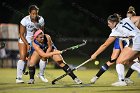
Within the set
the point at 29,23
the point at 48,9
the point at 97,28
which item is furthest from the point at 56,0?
the point at 29,23

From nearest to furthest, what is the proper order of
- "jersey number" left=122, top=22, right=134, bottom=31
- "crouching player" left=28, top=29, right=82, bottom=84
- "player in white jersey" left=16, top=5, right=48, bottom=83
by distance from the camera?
"jersey number" left=122, top=22, right=134, bottom=31, "crouching player" left=28, top=29, right=82, bottom=84, "player in white jersey" left=16, top=5, right=48, bottom=83

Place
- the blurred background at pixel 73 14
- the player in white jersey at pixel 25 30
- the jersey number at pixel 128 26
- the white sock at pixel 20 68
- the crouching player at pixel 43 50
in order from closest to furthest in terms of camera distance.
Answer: the jersey number at pixel 128 26 < the crouching player at pixel 43 50 < the player in white jersey at pixel 25 30 < the white sock at pixel 20 68 < the blurred background at pixel 73 14

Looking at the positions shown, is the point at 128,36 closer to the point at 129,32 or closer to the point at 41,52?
the point at 129,32

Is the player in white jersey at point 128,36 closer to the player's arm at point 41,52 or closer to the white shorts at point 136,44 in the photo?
the white shorts at point 136,44

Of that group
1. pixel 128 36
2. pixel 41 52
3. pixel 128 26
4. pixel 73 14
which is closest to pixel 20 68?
pixel 41 52

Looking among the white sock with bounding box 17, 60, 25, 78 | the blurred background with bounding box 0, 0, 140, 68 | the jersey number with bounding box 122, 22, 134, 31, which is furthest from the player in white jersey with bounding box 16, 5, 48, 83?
the blurred background with bounding box 0, 0, 140, 68

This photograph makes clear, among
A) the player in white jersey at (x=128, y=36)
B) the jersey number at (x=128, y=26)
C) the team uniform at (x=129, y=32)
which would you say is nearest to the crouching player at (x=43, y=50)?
the player in white jersey at (x=128, y=36)

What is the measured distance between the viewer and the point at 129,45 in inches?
481

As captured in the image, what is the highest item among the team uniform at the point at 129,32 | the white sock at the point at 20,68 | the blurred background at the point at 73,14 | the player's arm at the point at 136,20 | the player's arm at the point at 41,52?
the blurred background at the point at 73,14

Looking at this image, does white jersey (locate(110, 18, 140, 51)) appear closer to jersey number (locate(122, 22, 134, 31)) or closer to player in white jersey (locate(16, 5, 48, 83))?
jersey number (locate(122, 22, 134, 31))

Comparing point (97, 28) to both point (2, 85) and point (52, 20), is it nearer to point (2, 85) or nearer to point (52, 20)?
point (52, 20)

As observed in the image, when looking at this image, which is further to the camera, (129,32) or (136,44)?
(129,32)

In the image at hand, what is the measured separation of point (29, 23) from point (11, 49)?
443 inches

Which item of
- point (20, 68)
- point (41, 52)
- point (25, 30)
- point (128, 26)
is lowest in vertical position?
point (20, 68)
